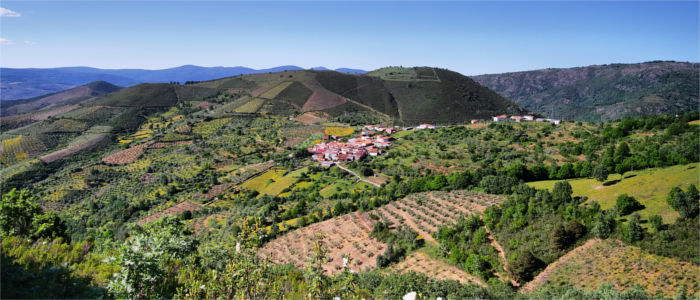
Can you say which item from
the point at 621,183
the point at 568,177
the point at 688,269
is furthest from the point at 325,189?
the point at 688,269

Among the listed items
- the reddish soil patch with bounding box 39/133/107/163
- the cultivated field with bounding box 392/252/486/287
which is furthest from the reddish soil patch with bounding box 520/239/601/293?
the reddish soil patch with bounding box 39/133/107/163

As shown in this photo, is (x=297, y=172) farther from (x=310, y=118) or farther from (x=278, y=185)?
(x=310, y=118)

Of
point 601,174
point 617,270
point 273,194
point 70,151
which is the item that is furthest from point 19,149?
point 601,174

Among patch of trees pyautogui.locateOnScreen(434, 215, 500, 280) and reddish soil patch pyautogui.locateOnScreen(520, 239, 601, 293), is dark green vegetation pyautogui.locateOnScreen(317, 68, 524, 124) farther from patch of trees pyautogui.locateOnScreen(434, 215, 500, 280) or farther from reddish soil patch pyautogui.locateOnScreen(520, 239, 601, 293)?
reddish soil patch pyautogui.locateOnScreen(520, 239, 601, 293)

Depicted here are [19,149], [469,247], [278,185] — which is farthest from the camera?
[19,149]

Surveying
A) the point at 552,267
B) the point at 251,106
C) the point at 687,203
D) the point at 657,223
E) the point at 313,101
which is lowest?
the point at 552,267

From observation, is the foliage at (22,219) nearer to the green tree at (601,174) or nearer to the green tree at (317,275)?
the green tree at (317,275)

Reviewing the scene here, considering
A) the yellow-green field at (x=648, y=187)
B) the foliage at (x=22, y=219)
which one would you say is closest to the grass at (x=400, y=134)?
the yellow-green field at (x=648, y=187)

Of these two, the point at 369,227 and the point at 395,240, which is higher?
the point at 395,240
